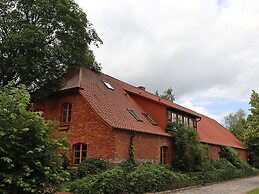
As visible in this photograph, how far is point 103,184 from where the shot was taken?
1469cm

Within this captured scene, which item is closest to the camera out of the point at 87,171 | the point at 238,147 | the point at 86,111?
the point at 87,171

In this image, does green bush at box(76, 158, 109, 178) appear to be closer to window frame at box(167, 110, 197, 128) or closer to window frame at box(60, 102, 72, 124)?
window frame at box(60, 102, 72, 124)

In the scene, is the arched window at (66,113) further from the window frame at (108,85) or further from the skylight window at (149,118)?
the skylight window at (149,118)

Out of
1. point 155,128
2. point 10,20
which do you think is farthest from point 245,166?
point 10,20

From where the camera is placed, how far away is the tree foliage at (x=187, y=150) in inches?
899

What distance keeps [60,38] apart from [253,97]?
2197 cm

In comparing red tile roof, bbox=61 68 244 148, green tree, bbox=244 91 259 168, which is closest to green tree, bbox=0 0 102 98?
red tile roof, bbox=61 68 244 148

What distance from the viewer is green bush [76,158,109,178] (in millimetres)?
Answer: 17609

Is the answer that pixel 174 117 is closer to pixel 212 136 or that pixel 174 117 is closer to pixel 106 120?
pixel 106 120

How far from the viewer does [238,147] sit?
38219 millimetres

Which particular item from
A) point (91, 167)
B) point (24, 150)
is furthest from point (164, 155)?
point (24, 150)

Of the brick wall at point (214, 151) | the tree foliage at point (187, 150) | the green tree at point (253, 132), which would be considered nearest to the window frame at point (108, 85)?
the tree foliage at point (187, 150)

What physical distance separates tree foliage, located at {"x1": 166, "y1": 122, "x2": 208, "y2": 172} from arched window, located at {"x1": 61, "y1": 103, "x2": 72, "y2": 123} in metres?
7.67

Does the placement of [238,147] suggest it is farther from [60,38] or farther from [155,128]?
[60,38]
